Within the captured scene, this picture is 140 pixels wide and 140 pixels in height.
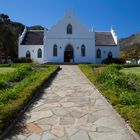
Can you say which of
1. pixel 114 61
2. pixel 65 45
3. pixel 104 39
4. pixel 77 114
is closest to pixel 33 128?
pixel 77 114

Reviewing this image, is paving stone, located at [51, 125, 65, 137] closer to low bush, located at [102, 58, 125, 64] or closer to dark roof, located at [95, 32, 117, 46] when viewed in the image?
low bush, located at [102, 58, 125, 64]

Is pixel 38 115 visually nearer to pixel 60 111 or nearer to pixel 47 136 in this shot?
pixel 60 111

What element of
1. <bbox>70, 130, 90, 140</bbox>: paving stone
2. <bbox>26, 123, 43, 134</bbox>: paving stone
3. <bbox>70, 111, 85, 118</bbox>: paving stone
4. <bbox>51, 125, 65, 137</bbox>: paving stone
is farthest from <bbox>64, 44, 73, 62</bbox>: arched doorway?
<bbox>70, 130, 90, 140</bbox>: paving stone

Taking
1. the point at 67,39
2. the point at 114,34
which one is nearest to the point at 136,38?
the point at 114,34

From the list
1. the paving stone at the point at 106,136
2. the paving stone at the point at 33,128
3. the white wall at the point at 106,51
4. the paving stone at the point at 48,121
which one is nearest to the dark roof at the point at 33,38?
the white wall at the point at 106,51

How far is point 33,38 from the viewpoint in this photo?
51688 millimetres

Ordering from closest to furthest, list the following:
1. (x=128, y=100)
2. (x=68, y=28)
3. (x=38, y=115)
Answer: (x=38, y=115) → (x=128, y=100) → (x=68, y=28)

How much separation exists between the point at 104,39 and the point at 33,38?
12.9 meters

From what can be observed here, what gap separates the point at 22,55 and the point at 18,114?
41.6 meters

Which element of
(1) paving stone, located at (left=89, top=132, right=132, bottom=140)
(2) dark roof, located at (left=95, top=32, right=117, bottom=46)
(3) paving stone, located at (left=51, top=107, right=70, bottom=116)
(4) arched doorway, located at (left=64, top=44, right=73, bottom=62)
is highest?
(2) dark roof, located at (left=95, top=32, right=117, bottom=46)

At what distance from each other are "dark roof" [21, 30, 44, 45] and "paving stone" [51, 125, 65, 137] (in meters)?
43.1

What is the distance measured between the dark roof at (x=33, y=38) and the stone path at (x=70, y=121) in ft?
128

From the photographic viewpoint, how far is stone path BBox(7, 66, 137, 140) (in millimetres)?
7473

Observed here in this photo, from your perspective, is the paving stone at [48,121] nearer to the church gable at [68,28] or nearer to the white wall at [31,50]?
the church gable at [68,28]
